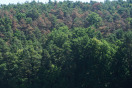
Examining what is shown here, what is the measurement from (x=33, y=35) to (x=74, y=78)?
18.1 m

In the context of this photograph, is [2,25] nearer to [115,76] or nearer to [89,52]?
[89,52]

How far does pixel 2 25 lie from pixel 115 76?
31.1m

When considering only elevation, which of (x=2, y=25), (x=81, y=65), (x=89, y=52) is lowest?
(x=81, y=65)

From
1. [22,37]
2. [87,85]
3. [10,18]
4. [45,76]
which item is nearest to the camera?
[87,85]

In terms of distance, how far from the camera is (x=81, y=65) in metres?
30.0

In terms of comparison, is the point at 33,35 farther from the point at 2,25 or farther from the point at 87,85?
the point at 87,85

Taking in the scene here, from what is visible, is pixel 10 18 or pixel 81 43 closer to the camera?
pixel 81 43

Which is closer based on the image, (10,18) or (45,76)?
(45,76)

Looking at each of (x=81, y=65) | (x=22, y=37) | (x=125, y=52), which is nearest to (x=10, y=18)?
(x=22, y=37)

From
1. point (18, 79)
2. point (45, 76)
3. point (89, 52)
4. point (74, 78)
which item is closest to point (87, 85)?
point (74, 78)

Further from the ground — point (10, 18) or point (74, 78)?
point (10, 18)

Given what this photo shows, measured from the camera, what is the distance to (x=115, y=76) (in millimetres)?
26922

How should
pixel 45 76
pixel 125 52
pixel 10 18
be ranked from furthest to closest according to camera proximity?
pixel 10 18
pixel 45 76
pixel 125 52

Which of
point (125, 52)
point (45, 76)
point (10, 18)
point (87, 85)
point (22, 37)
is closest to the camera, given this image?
point (125, 52)
